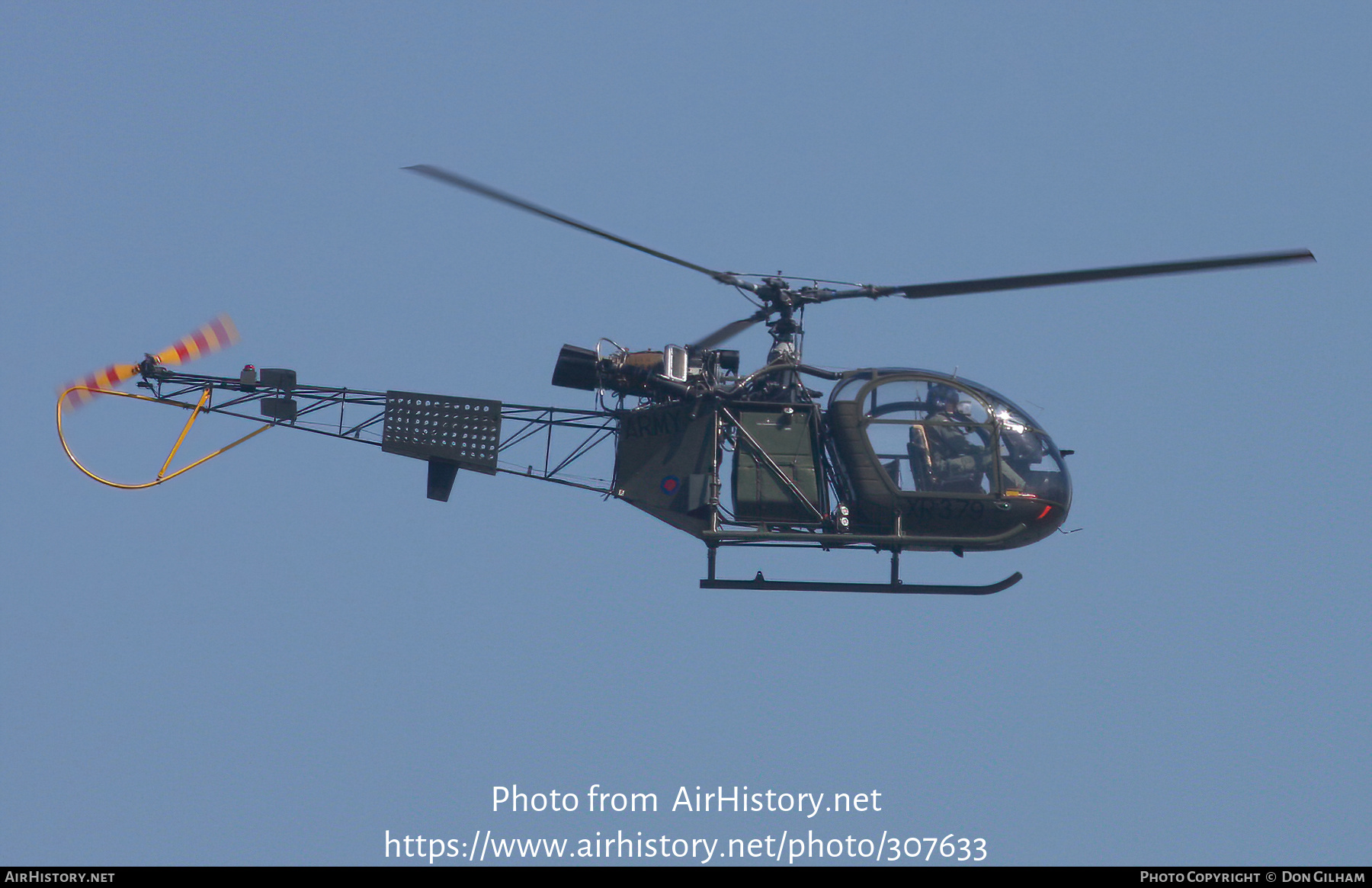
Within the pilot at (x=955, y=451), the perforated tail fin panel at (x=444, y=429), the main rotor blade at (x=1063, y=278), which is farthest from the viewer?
the perforated tail fin panel at (x=444, y=429)

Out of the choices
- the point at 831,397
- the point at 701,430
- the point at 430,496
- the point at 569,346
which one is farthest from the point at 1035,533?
the point at 430,496

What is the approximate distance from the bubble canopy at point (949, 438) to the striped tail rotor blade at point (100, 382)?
1062cm

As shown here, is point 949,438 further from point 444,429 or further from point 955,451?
point 444,429

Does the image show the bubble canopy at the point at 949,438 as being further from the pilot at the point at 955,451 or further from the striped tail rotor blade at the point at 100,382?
the striped tail rotor blade at the point at 100,382

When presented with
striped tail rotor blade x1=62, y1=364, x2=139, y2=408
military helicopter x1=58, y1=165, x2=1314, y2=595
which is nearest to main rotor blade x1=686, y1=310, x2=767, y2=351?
military helicopter x1=58, y1=165, x2=1314, y2=595

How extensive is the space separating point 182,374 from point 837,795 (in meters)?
11.5

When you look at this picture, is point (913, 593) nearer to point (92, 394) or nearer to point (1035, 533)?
point (1035, 533)

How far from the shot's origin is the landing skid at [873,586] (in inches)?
878

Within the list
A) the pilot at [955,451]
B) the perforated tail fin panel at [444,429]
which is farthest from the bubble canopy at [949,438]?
the perforated tail fin panel at [444,429]

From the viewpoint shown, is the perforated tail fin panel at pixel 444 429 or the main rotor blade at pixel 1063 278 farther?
the perforated tail fin panel at pixel 444 429

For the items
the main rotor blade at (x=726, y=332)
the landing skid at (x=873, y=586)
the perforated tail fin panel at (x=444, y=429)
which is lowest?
the landing skid at (x=873, y=586)

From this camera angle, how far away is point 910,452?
2262 cm
